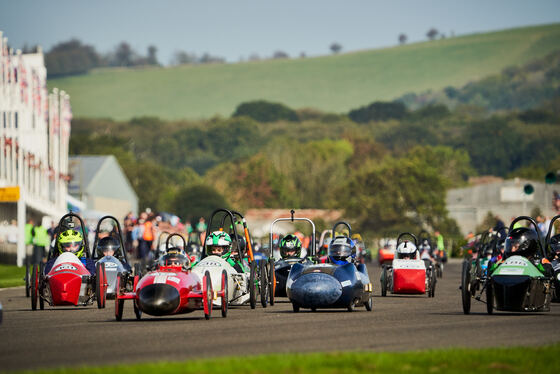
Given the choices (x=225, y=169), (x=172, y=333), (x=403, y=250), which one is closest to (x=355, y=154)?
(x=225, y=169)

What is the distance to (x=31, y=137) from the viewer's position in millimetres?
71312

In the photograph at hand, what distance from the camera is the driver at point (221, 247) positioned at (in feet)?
78.6

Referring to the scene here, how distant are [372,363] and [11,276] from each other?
102 ft

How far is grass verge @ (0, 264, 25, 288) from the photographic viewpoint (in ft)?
120

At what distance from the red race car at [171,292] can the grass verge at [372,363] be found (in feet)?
19.5

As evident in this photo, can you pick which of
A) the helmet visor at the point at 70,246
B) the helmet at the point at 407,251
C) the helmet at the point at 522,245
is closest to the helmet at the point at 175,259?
the helmet visor at the point at 70,246

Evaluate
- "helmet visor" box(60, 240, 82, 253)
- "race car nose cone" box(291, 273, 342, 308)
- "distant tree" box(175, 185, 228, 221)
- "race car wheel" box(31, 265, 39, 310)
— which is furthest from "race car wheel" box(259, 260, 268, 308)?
"distant tree" box(175, 185, 228, 221)

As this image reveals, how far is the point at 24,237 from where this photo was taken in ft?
164

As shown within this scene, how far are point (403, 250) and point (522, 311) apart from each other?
9.71 m

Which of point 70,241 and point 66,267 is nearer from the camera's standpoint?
point 66,267

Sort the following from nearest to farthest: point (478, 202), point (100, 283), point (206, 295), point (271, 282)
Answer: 1. point (206, 295)
2. point (100, 283)
3. point (271, 282)
4. point (478, 202)

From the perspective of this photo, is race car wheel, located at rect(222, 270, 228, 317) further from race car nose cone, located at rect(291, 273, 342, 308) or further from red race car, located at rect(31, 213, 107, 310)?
red race car, located at rect(31, 213, 107, 310)

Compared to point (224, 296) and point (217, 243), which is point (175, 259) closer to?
point (224, 296)

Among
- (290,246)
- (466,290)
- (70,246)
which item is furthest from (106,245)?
(466,290)
